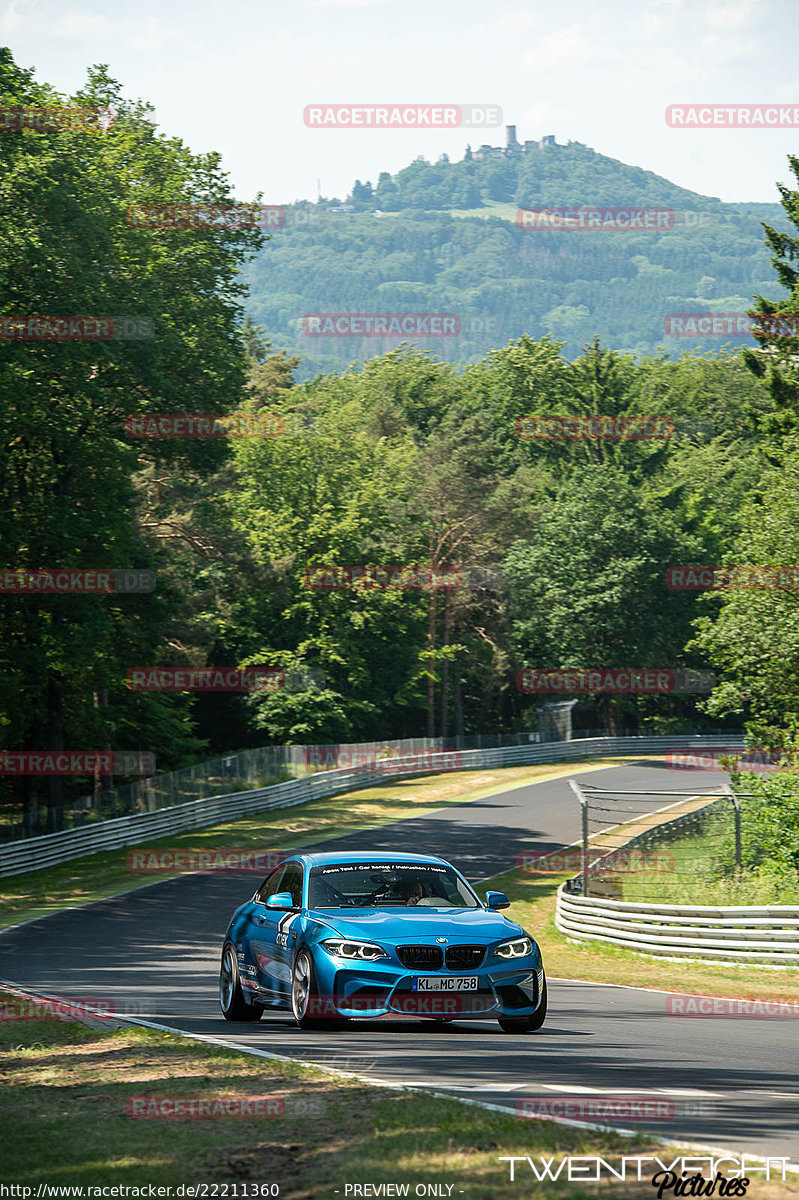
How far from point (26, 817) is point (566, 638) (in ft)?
147

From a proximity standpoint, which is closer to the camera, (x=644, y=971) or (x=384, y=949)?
(x=384, y=949)

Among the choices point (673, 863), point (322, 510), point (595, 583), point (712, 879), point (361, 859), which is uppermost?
point (322, 510)

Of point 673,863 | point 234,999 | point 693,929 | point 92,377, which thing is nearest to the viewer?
point 234,999

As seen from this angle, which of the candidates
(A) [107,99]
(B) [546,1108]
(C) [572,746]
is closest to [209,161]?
(A) [107,99]

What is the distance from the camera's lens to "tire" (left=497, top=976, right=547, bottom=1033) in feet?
35.7

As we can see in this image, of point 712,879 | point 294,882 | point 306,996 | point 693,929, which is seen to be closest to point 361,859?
point 294,882

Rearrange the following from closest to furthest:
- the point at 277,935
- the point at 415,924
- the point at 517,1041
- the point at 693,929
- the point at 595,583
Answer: the point at 415,924
the point at 517,1041
the point at 277,935
the point at 693,929
the point at 595,583

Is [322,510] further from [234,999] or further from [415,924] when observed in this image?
[415,924]

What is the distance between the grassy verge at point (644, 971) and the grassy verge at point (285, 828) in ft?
34.6

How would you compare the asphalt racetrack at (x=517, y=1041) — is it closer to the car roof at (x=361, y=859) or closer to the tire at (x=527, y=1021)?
the tire at (x=527, y=1021)

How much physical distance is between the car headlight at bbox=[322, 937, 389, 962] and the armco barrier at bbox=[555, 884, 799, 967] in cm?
1025

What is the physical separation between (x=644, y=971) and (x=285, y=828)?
2470 centimetres

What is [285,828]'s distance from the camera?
44.1m

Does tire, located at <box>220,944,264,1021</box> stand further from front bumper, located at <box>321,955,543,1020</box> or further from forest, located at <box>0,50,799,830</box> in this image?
forest, located at <box>0,50,799,830</box>
